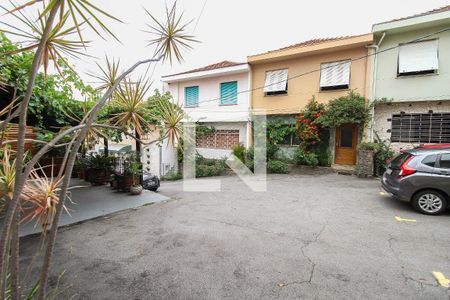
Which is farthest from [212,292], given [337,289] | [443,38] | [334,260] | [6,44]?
[443,38]

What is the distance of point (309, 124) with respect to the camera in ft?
36.3

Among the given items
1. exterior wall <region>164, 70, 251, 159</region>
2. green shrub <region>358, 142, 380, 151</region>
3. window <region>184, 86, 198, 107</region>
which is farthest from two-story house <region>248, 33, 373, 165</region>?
window <region>184, 86, 198, 107</region>

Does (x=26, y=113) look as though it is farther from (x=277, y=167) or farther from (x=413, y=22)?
(x=413, y=22)

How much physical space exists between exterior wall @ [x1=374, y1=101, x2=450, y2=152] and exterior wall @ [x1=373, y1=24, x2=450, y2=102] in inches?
11.9

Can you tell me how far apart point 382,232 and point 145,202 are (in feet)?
19.3

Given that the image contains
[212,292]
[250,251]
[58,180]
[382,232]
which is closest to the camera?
[58,180]

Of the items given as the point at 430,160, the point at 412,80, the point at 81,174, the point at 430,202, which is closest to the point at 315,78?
the point at 412,80

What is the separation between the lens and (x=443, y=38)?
891 centimetres

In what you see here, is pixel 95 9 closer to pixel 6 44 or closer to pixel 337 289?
pixel 6 44

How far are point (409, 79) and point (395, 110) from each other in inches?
51.5

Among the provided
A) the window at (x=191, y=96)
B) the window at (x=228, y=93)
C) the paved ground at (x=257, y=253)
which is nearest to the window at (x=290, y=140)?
the window at (x=228, y=93)

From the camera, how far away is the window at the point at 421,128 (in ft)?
29.9

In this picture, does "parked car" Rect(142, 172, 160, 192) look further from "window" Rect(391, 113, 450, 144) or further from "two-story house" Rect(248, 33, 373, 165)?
"window" Rect(391, 113, 450, 144)

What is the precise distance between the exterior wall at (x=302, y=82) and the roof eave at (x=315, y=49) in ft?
0.94
